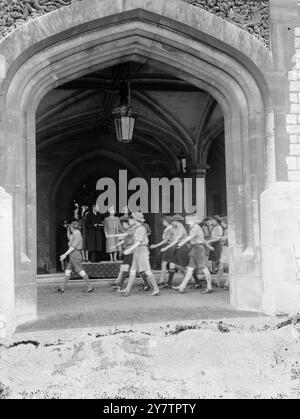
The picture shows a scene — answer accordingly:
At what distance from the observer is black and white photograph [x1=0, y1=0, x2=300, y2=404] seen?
15.2 ft

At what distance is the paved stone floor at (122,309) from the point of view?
6734 millimetres

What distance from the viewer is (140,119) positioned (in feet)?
44.0

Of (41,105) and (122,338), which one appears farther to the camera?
(41,105)

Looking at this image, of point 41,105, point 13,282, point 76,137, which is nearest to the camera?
point 13,282

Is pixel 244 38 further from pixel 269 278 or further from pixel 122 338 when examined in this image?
pixel 122 338

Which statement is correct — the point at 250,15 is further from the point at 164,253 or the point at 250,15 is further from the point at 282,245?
the point at 164,253

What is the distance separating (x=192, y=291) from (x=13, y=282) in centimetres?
386

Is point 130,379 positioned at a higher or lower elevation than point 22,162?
lower

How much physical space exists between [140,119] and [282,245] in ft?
23.0

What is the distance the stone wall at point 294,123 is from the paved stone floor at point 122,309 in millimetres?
2010

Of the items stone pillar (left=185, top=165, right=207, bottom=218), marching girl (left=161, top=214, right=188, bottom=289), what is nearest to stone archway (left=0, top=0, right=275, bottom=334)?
marching girl (left=161, top=214, right=188, bottom=289)

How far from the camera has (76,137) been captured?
1523cm

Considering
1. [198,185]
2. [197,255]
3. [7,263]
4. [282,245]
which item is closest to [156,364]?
[7,263]
